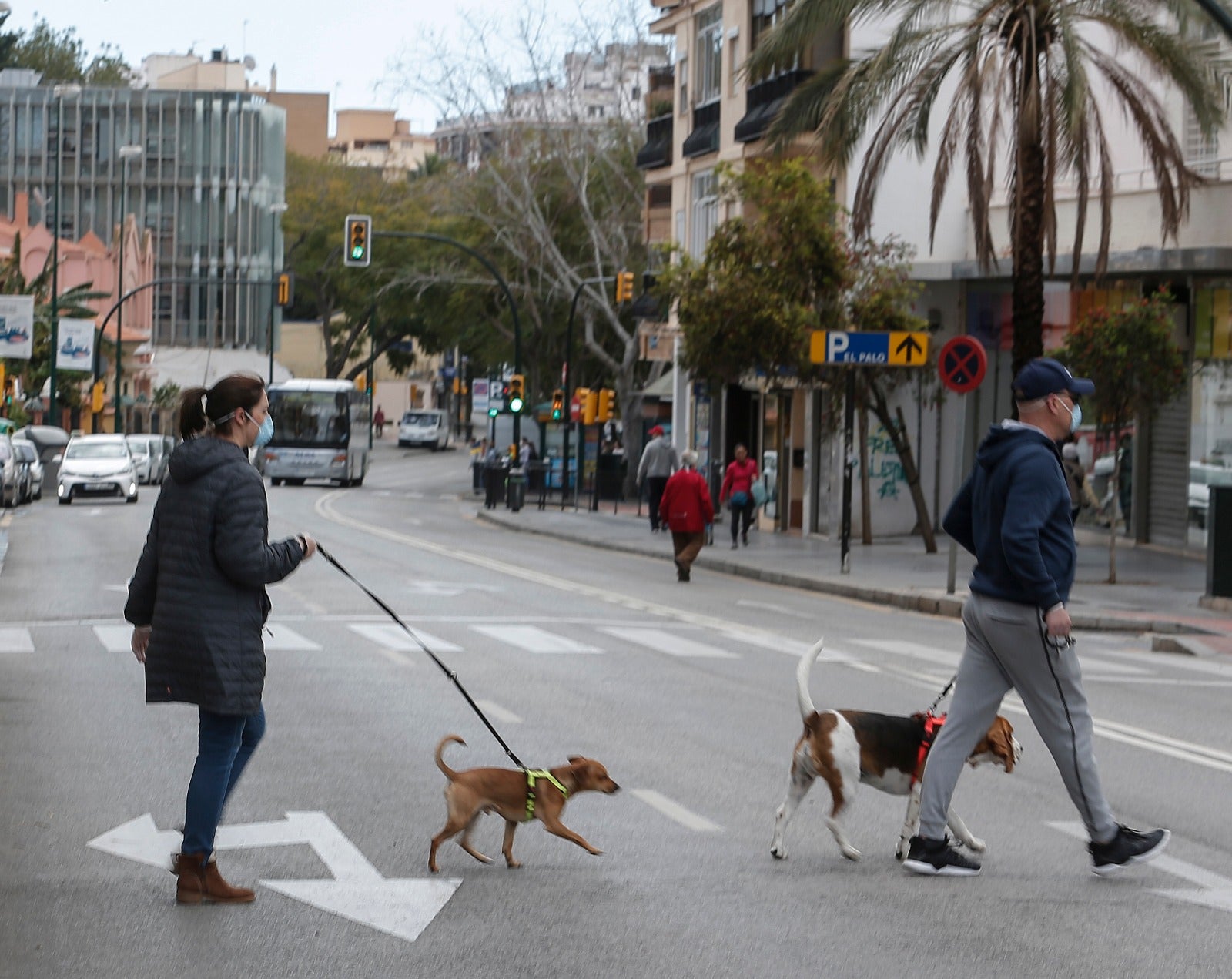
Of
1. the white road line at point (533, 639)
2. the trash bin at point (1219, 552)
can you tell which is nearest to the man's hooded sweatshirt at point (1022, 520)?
the white road line at point (533, 639)

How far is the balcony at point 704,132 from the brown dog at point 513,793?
34248mm

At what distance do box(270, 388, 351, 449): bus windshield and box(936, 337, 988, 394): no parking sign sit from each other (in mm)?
39698

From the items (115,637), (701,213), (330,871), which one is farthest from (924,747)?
(701,213)

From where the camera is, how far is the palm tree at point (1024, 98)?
72.4ft

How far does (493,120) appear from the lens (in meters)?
47.9

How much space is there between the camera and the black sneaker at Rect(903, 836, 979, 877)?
709 cm

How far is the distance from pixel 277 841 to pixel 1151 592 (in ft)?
54.1

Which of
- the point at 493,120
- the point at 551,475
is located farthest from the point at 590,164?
the point at 551,475

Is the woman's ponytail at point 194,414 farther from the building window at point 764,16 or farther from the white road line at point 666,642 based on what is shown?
the building window at point 764,16

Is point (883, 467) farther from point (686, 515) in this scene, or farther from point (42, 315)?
point (42, 315)

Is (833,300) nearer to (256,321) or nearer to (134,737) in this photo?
(134,737)

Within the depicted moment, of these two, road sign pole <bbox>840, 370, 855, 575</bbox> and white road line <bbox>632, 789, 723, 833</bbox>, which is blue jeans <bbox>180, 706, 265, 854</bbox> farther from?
road sign pole <bbox>840, 370, 855, 575</bbox>

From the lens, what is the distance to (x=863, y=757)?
23.7 feet

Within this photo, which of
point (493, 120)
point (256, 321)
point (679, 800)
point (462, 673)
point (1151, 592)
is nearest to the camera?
point (679, 800)
